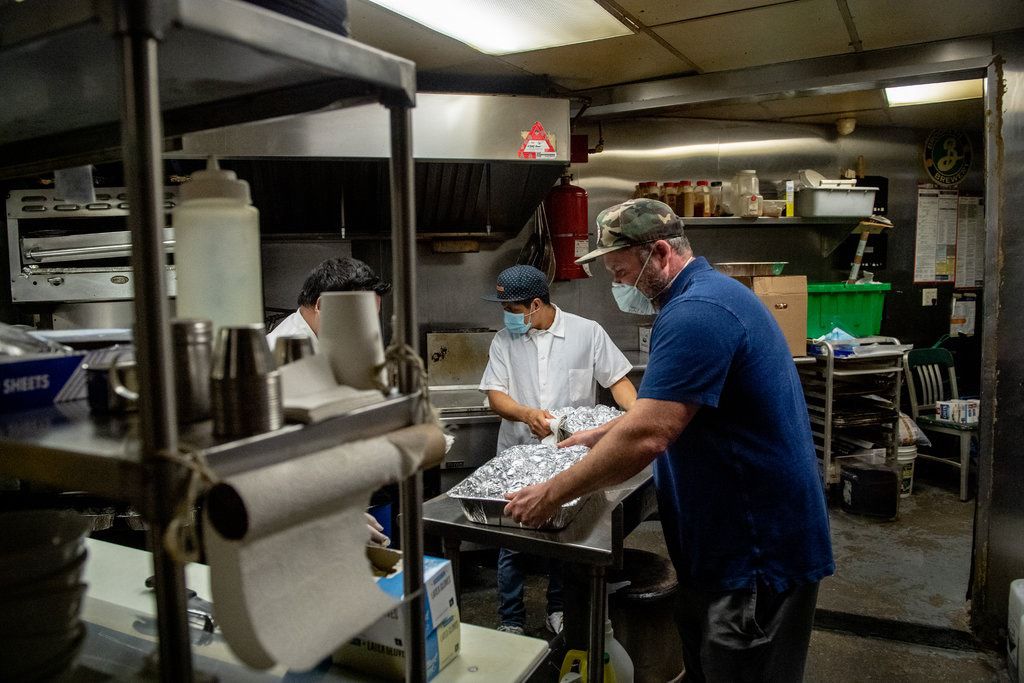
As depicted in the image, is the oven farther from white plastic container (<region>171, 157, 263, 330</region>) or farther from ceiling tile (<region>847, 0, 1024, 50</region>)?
ceiling tile (<region>847, 0, 1024, 50</region>)

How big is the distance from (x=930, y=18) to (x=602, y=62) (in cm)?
156

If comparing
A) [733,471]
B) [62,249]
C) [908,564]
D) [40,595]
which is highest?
[62,249]

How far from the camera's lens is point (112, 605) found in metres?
1.44

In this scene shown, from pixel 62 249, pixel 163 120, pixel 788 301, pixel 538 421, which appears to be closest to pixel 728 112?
pixel 788 301

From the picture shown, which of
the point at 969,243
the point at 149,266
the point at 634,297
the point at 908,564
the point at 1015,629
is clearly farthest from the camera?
the point at 969,243

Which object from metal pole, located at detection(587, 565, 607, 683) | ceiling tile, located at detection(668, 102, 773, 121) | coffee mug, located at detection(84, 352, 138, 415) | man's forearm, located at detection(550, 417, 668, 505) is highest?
ceiling tile, located at detection(668, 102, 773, 121)

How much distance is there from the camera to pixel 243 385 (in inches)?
26.9

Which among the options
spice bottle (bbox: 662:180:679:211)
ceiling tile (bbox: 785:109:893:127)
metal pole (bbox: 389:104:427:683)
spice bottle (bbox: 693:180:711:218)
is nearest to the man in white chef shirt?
spice bottle (bbox: 662:180:679:211)

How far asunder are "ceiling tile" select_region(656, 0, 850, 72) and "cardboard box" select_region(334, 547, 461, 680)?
9.41 ft

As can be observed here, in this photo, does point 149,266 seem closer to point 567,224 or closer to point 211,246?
point 211,246

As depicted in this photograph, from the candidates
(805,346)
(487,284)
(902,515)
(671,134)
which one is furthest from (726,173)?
(902,515)

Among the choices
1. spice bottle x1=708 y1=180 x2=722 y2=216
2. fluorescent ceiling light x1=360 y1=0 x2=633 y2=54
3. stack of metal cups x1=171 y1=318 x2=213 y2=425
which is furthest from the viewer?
spice bottle x1=708 y1=180 x2=722 y2=216

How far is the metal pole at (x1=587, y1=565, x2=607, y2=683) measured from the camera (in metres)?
2.12

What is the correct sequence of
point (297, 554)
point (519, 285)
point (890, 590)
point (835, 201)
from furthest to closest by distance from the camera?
point (835, 201)
point (890, 590)
point (519, 285)
point (297, 554)
